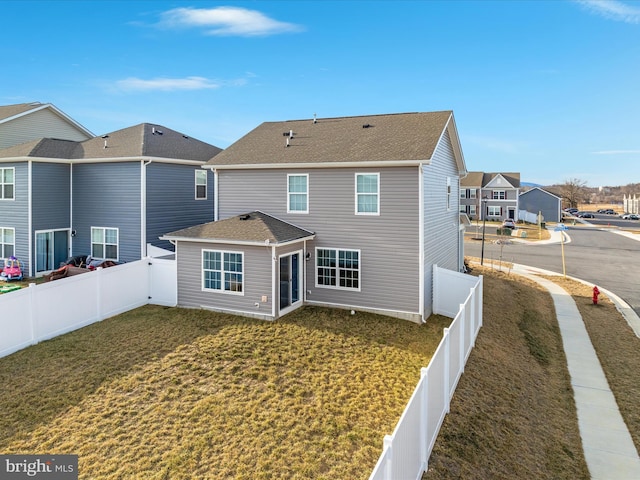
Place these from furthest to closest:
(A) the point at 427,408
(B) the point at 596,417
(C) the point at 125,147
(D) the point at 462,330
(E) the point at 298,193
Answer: (C) the point at 125,147 < (E) the point at 298,193 < (D) the point at 462,330 < (B) the point at 596,417 < (A) the point at 427,408

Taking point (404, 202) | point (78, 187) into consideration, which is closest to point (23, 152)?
point (78, 187)

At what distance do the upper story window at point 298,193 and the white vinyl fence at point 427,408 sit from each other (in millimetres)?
7325

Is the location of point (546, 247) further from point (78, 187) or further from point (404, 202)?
point (78, 187)

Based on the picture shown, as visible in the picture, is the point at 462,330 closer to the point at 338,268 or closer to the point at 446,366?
the point at 446,366

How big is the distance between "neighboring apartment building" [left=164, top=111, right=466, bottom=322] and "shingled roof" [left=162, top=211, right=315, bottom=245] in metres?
0.05

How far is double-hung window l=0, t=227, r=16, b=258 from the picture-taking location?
20.1 m

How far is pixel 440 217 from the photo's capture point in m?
17.4

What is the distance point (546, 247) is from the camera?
132 ft

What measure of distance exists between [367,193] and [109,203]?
13064mm

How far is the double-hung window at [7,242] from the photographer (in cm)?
2014

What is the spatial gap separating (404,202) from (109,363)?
10484 mm

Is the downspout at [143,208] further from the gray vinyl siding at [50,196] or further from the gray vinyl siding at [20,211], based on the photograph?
the gray vinyl siding at [20,211]

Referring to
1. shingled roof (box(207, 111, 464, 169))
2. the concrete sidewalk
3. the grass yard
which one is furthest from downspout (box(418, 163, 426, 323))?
the concrete sidewalk

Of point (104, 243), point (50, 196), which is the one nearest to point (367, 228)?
point (104, 243)
